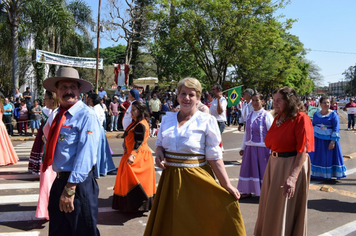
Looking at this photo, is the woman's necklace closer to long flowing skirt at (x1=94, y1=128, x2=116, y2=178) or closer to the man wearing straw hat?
the man wearing straw hat

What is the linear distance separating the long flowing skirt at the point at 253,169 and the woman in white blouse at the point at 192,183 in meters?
3.01

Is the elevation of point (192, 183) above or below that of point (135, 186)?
above

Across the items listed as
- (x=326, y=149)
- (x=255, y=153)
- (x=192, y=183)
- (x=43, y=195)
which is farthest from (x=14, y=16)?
(x=192, y=183)

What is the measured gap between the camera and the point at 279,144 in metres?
3.98

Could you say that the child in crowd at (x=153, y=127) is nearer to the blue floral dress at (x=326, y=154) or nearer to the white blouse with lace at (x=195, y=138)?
the blue floral dress at (x=326, y=154)

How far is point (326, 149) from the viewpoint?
743 cm

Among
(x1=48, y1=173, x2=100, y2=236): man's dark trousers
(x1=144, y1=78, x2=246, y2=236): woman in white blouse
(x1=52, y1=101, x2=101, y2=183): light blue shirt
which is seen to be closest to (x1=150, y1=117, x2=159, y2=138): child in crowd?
(x1=48, y1=173, x2=100, y2=236): man's dark trousers

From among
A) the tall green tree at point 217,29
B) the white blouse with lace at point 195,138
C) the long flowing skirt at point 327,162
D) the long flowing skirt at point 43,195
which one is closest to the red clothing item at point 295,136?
the white blouse with lace at point 195,138

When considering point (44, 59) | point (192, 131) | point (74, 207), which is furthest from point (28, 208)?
point (44, 59)

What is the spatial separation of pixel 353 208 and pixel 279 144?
8.92 feet

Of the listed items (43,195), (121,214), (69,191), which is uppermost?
(69,191)

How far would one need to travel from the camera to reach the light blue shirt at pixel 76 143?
9.80 ft

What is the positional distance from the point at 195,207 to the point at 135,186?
2.38 m

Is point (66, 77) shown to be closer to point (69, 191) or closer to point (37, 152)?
point (69, 191)
